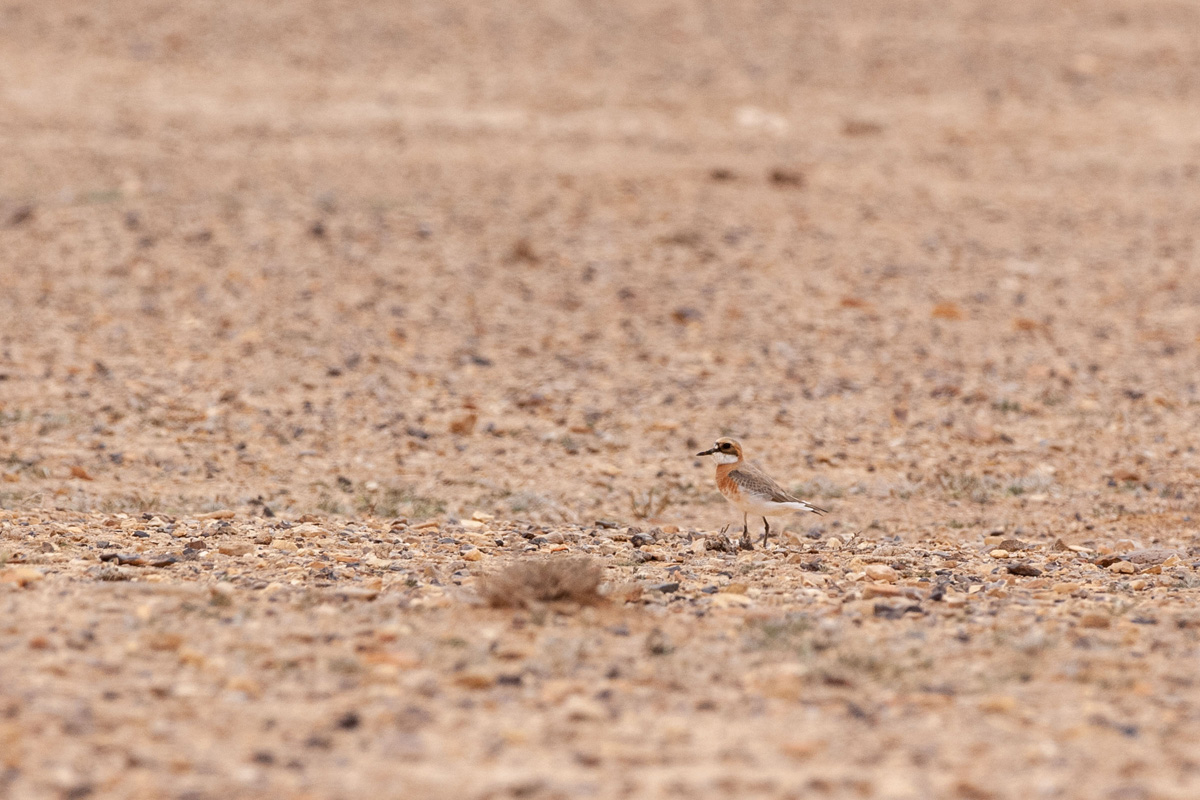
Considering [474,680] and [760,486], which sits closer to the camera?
[474,680]

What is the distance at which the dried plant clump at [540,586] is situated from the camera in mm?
7105

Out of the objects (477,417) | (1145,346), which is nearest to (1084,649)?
(477,417)

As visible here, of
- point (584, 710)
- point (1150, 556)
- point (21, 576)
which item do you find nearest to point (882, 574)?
point (1150, 556)

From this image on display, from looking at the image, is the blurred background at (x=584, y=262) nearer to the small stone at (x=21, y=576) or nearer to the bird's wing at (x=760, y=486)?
the bird's wing at (x=760, y=486)

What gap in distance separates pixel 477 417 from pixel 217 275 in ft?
16.3

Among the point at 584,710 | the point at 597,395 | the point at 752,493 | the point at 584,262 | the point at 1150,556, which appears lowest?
the point at 1150,556

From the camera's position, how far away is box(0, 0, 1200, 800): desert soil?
563 cm

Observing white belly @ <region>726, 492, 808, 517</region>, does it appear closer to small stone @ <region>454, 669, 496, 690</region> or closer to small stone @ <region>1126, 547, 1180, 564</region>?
small stone @ <region>1126, 547, 1180, 564</region>

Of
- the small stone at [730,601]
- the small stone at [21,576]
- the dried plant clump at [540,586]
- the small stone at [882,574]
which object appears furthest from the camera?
the small stone at [882,574]

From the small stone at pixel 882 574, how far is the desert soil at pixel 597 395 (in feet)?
0.16

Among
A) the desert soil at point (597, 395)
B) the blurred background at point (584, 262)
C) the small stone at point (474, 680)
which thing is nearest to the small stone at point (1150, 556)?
the desert soil at point (597, 395)

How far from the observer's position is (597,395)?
13453 millimetres

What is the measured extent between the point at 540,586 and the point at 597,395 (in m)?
6.41

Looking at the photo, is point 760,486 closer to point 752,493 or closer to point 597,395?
point 752,493
